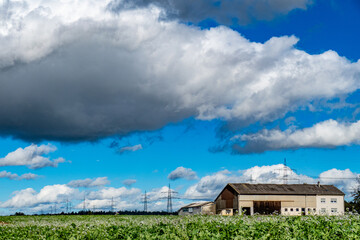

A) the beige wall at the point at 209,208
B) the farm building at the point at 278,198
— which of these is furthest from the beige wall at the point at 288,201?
the beige wall at the point at 209,208

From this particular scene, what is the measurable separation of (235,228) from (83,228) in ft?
19.3

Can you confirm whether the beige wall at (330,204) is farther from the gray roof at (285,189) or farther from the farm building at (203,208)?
the farm building at (203,208)

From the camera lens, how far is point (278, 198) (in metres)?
77.4

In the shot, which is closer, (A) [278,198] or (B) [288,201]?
(A) [278,198]

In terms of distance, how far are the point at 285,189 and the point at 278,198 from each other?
362cm

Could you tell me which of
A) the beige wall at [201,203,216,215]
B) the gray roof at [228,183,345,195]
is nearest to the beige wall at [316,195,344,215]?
the gray roof at [228,183,345,195]

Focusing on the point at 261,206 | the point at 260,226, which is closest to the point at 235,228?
the point at 260,226

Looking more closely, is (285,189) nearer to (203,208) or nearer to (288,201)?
(288,201)

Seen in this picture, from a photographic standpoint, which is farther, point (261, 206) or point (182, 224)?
point (261, 206)

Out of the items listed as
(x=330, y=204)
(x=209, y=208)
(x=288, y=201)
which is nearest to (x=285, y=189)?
(x=288, y=201)

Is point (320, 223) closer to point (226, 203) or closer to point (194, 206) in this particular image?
point (226, 203)

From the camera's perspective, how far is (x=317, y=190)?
82812mm

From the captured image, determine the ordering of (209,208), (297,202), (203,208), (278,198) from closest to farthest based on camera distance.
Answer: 1. (278,198)
2. (297,202)
3. (203,208)
4. (209,208)

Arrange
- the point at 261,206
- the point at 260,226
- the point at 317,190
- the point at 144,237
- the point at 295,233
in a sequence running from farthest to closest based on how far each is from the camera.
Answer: the point at 317,190 < the point at 261,206 < the point at 260,226 < the point at 295,233 < the point at 144,237
